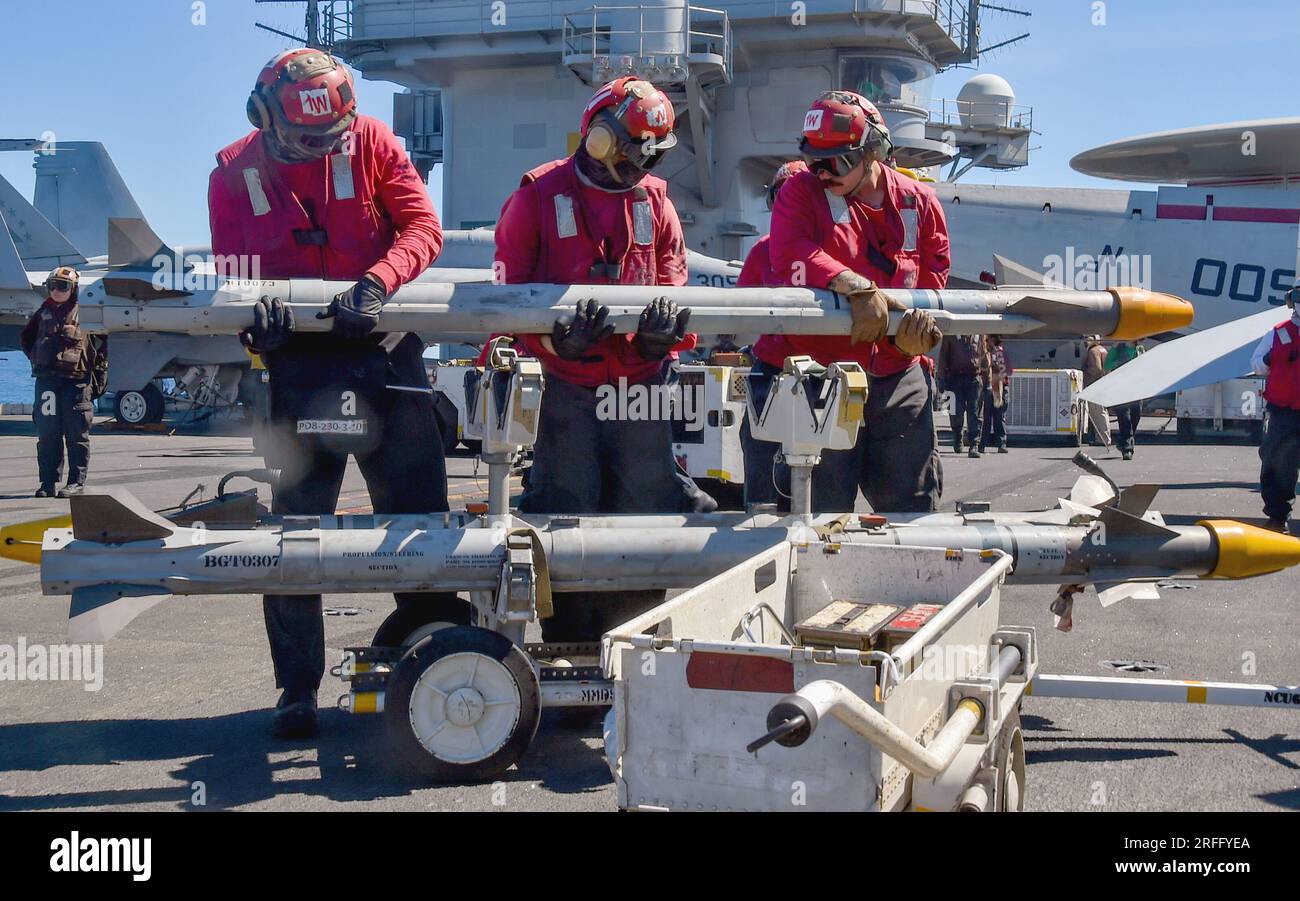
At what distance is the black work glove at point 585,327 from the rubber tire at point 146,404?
22.0 meters

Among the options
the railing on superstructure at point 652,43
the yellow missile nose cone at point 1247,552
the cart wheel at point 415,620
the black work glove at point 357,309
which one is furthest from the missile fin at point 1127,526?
the railing on superstructure at point 652,43

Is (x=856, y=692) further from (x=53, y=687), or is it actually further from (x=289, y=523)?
(x=53, y=687)

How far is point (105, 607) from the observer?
425cm

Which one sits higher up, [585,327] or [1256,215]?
[1256,215]

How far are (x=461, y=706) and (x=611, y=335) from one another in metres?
1.60

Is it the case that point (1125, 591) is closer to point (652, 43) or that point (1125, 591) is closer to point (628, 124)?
point (628, 124)

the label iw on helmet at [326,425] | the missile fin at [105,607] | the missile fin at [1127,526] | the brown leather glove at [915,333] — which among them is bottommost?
the missile fin at [105,607]

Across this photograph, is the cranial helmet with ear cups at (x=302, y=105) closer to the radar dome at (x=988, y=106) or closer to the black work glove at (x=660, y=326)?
the black work glove at (x=660, y=326)

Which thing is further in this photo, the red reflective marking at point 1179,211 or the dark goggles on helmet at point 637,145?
the red reflective marking at point 1179,211

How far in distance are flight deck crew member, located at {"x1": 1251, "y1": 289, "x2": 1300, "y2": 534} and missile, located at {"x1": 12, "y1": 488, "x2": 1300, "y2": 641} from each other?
5.57 meters

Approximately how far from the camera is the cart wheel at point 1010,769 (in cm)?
353

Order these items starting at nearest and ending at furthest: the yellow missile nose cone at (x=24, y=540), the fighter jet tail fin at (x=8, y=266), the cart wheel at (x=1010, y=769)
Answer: the cart wheel at (x=1010, y=769), the yellow missile nose cone at (x=24, y=540), the fighter jet tail fin at (x=8, y=266)

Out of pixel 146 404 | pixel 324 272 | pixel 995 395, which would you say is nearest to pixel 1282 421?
pixel 324 272

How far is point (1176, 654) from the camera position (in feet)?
20.6
